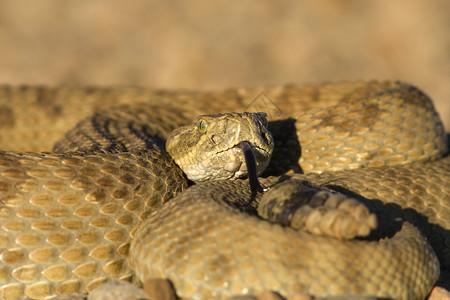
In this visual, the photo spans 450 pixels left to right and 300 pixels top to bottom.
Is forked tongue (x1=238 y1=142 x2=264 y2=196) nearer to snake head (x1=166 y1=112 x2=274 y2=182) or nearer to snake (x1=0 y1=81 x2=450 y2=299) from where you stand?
snake (x1=0 y1=81 x2=450 y2=299)

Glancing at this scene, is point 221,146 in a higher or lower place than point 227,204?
higher

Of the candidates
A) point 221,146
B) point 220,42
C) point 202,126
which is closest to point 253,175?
point 221,146

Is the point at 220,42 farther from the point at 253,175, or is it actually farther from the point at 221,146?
the point at 253,175

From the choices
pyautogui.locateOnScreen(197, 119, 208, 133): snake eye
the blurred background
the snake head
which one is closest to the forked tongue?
the snake head

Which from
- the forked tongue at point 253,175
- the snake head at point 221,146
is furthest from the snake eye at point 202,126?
the forked tongue at point 253,175

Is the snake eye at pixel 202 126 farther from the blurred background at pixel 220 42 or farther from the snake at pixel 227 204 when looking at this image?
the blurred background at pixel 220 42

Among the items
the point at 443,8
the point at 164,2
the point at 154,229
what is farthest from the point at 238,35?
the point at 154,229
